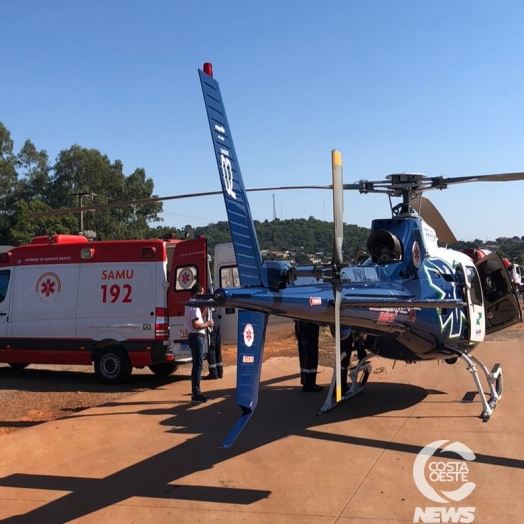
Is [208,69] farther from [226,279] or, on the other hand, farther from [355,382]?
[226,279]

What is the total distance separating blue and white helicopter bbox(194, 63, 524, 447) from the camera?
17.7 ft

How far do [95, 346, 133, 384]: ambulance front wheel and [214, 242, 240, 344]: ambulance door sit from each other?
212cm

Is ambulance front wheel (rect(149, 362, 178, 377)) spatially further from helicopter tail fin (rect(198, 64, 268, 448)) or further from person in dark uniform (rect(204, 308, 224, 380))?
helicopter tail fin (rect(198, 64, 268, 448))

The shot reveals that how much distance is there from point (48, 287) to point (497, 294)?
8328mm

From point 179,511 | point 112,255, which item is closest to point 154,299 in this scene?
point 112,255

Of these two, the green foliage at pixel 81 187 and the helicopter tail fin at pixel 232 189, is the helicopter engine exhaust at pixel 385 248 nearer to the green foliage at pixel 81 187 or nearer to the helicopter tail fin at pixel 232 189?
the helicopter tail fin at pixel 232 189

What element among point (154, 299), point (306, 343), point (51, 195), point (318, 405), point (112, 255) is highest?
point (51, 195)

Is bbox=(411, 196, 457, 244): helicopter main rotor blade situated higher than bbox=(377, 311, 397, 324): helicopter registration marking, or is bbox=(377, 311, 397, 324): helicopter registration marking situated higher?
bbox=(411, 196, 457, 244): helicopter main rotor blade

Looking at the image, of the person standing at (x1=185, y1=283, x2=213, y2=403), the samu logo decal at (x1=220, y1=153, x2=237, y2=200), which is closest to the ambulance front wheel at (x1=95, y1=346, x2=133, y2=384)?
the person standing at (x1=185, y1=283, x2=213, y2=403)

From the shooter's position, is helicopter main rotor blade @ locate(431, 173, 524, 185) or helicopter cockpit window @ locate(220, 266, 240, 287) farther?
helicopter cockpit window @ locate(220, 266, 240, 287)

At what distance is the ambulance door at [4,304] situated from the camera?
11883 millimetres

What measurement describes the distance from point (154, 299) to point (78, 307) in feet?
5.35

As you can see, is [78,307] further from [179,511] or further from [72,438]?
[179,511]

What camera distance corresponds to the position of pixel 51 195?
48719 millimetres
